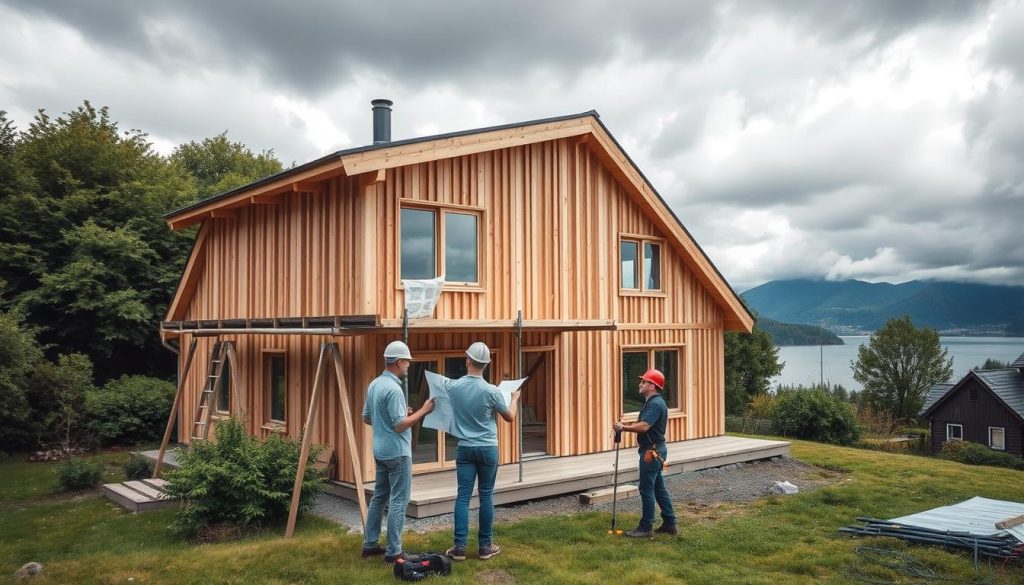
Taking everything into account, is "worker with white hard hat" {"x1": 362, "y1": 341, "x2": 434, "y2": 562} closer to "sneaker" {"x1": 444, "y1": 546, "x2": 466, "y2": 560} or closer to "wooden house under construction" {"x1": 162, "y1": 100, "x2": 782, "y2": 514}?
"sneaker" {"x1": 444, "y1": 546, "x2": 466, "y2": 560}

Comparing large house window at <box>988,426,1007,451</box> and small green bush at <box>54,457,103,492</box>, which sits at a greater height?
small green bush at <box>54,457,103,492</box>

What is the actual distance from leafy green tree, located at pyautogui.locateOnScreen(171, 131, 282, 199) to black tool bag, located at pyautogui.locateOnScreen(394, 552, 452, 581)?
2975 cm

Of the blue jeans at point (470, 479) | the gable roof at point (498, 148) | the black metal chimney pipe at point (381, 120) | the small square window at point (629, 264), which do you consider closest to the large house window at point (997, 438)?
the gable roof at point (498, 148)

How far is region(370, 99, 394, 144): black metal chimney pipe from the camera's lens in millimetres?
11404

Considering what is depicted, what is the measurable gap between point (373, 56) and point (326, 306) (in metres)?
4.94

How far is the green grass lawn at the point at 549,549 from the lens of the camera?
642 cm

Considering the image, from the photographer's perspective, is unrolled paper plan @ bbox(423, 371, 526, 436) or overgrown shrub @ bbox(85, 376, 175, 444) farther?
overgrown shrub @ bbox(85, 376, 175, 444)

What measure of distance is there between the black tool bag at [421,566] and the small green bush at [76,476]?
818cm

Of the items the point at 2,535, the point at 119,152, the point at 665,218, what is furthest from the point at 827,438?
the point at 119,152

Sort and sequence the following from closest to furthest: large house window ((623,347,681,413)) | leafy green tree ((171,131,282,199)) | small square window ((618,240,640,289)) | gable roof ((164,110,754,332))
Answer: gable roof ((164,110,754,332)), large house window ((623,347,681,413)), small square window ((618,240,640,289)), leafy green tree ((171,131,282,199))

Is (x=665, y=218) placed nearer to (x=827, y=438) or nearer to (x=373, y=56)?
(x=373, y=56)

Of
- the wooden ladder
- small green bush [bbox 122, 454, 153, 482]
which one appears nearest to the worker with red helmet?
the wooden ladder

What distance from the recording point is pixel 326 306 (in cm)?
1010

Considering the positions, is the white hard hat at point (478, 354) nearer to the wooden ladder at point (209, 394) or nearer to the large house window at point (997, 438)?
the wooden ladder at point (209, 394)
